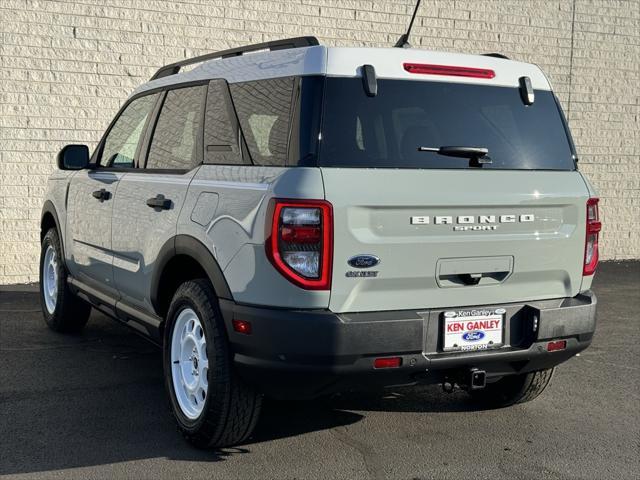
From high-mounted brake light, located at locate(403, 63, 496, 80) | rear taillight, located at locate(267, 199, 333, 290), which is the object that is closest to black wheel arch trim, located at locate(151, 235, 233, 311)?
rear taillight, located at locate(267, 199, 333, 290)

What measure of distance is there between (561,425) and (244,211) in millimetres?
2308

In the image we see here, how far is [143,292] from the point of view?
493 cm

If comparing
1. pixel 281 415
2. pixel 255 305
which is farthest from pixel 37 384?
pixel 255 305

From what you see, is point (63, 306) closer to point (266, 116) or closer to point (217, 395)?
point (217, 395)

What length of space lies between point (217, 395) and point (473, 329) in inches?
49.2

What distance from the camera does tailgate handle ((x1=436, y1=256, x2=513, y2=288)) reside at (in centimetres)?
→ 391

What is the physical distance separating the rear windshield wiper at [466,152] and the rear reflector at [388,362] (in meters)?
0.99

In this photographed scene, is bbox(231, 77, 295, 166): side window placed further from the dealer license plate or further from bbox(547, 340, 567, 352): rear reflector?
bbox(547, 340, 567, 352): rear reflector

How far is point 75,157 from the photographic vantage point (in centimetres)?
594

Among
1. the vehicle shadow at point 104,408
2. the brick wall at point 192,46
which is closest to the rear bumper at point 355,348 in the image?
the vehicle shadow at point 104,408

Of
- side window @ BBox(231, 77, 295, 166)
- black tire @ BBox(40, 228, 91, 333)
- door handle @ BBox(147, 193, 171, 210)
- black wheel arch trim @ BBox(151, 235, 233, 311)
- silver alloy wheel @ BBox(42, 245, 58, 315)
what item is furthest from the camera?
silver alloy wheel @ BBox(42, 245, 58, 315)

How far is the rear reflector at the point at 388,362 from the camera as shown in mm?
3752

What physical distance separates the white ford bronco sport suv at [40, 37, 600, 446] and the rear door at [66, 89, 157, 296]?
75 centimetres

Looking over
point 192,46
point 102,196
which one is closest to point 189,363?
point 102,196
